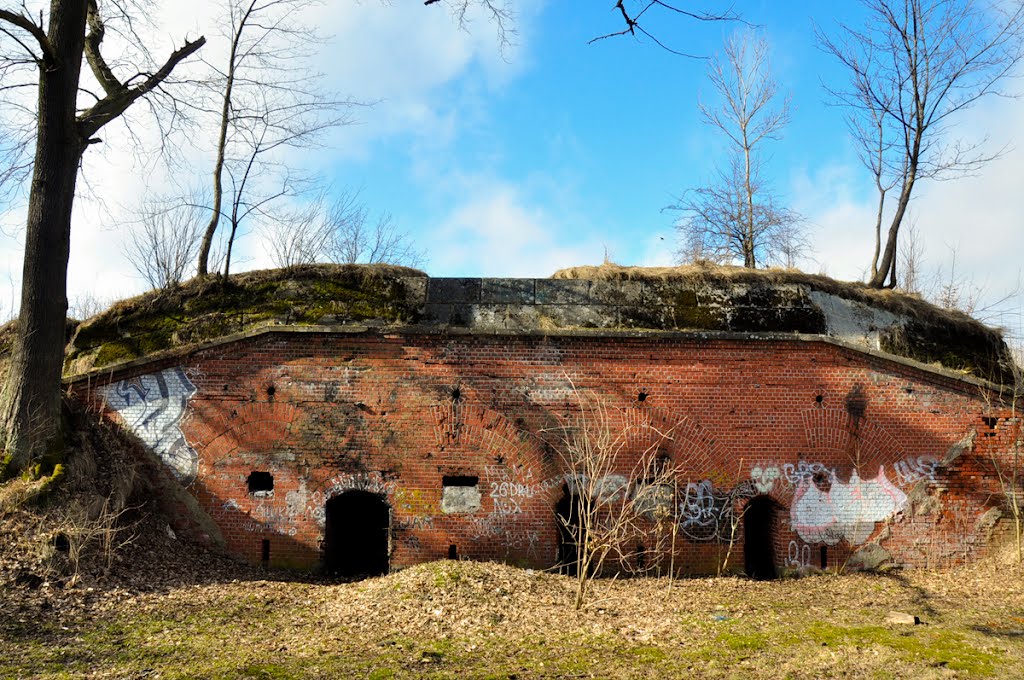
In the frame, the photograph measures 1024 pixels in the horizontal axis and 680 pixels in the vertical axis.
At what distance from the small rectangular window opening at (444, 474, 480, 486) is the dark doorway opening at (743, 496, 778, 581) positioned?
12.5 ft

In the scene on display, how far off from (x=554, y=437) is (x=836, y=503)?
407 cm

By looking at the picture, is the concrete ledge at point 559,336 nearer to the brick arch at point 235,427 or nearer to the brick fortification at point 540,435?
the brick fortification at point 540,435

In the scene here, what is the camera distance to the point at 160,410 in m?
10.2

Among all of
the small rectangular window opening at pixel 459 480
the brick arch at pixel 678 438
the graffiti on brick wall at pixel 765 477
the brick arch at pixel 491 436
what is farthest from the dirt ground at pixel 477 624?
the brick arch at pixel 678 438

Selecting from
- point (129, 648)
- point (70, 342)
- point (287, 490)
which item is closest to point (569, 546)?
point (287, 490)

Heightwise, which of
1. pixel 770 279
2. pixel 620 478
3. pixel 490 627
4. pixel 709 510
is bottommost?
pixel 490 627

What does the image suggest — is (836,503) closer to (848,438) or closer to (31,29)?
(848,438)

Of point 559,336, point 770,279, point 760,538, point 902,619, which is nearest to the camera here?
point 902,619

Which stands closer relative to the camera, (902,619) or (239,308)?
(902,619)

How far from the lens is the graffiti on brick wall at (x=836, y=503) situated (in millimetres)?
10234

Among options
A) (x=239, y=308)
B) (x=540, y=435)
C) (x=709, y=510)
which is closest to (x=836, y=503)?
(x=709, y=510)

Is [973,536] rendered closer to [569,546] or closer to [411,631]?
[569,546]

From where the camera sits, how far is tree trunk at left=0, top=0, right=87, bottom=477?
8.98 m

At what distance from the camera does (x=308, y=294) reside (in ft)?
38.9
